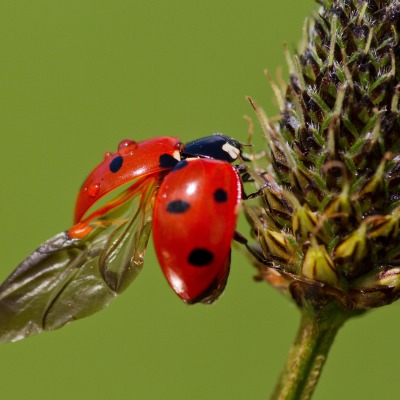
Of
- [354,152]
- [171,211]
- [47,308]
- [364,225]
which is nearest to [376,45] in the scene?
[354,152]

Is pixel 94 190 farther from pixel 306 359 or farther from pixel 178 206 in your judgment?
pixel 306 359

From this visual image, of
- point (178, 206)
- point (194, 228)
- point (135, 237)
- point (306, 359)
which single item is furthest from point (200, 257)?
point (306, 359)

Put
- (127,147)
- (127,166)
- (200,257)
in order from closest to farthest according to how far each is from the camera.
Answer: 1. (200,257)
2. (127,166)
3. (127,147)

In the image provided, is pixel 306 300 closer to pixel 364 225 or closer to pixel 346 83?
pixel 364 225

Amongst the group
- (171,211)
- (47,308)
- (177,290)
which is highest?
(171,211)

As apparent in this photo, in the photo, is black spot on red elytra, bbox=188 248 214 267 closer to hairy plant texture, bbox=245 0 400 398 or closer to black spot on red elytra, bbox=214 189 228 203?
black spot on red elytra, bbox=214 189 228 203

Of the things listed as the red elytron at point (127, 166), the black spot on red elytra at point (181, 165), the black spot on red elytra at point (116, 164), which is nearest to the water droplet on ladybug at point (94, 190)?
the red elytron at point (127, 166)

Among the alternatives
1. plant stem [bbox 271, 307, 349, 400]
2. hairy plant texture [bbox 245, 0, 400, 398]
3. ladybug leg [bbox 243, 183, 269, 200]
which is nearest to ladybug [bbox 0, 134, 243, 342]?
ladybug leg [bbox 243, 183, 269, 200]
